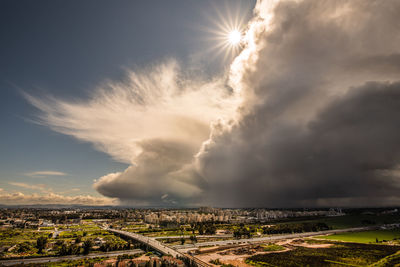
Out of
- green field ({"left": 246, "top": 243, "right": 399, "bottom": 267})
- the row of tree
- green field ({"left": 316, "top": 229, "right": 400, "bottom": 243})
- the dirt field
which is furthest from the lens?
the row of tree

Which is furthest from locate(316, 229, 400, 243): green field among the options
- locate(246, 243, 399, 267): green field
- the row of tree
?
the row of tree

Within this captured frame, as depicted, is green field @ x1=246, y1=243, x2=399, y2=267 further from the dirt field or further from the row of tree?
the row of tree

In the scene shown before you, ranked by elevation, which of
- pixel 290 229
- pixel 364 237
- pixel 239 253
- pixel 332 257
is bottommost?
pixel 239 253

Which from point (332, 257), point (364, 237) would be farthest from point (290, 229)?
point (332, 257)

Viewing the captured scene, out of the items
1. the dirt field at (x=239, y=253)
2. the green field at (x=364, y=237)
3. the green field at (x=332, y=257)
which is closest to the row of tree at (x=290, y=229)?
the green field at (x=364, y=237)

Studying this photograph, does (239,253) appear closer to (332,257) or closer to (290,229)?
(332,257)

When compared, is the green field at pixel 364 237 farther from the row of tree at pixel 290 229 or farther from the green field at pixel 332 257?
the row of tree at pixel 290 229

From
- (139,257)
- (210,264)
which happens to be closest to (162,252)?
(139,257)

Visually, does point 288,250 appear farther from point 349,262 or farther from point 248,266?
point 248,266

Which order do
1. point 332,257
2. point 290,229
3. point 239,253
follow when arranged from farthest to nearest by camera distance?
point 290,229
point 239,253
point 332,257
